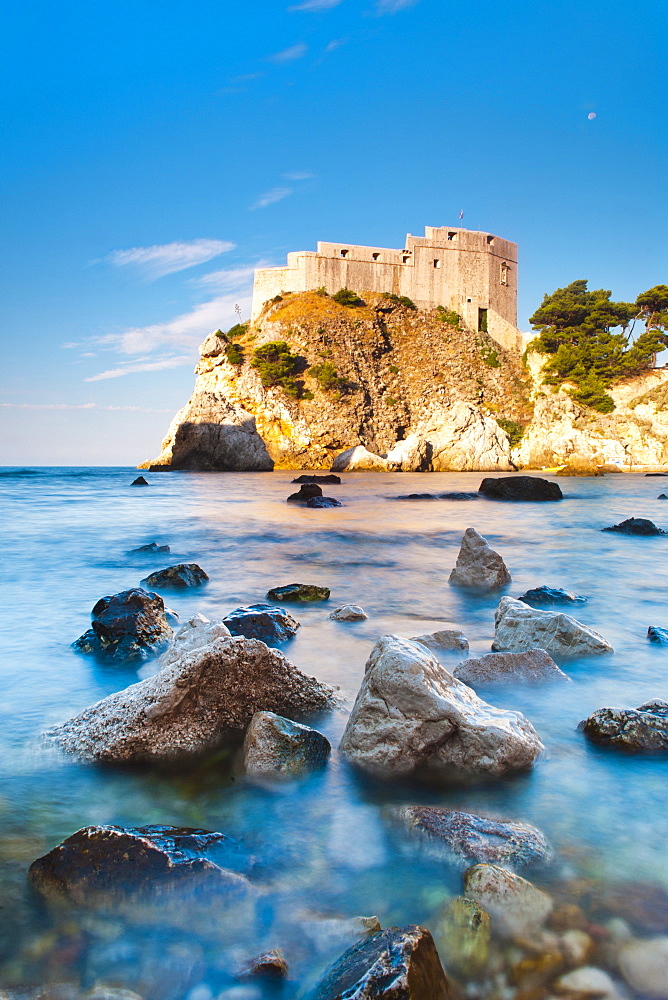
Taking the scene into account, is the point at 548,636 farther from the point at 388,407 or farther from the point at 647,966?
the point at 388,407

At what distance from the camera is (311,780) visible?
89.6 inches

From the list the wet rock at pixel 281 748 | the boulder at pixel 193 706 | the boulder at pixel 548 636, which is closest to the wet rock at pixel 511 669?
the boulder at pixel 548 636

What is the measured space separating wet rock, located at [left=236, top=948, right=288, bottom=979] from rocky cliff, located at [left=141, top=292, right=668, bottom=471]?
3652cm

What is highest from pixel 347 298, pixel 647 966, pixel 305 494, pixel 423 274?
pixel 423 274

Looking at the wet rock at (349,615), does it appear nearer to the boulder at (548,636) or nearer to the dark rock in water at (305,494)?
the boulder at (548,636)

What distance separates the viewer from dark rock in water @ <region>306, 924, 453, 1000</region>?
1.25 metres

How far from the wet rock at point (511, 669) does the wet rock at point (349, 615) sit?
1288 mm

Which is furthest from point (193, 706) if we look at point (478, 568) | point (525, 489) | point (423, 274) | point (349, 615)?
point (423, 274)

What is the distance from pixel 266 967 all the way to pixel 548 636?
2.74m

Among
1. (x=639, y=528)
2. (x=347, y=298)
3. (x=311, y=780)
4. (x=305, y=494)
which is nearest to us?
(x=311, y=780)

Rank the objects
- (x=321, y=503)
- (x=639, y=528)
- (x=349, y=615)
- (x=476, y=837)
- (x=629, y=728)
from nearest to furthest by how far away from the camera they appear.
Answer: (x=476, y=837) < (x=629, y=728) < (x=349, y=615) < (x=639, y=528) < (x=321, y=503)

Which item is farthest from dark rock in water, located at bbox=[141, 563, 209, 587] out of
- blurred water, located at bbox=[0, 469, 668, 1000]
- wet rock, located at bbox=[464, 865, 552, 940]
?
wet rock, located at bbox=[464, 865, 552, 940]

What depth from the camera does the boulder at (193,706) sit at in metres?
2.48

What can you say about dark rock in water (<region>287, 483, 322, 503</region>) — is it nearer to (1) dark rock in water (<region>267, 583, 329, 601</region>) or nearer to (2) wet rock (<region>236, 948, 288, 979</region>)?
(1) dark rock in water (<region>267, 583, 329, 601</region>)
